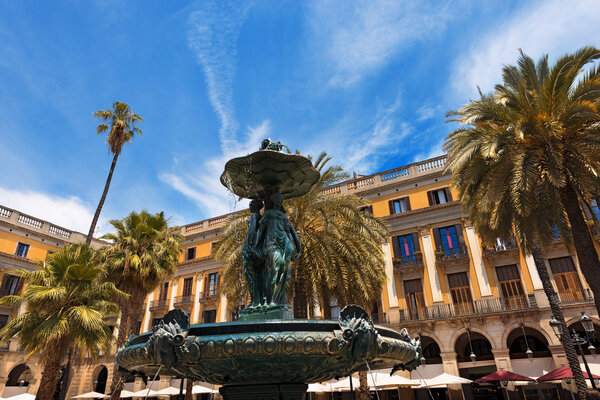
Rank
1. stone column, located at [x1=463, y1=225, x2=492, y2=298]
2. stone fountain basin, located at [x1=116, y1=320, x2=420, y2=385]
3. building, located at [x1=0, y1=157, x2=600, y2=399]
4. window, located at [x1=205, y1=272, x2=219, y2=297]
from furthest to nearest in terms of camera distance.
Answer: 1. window, located at [x1=205, y1=272, x2=219, y2=297]
2. stone column, located at [x1=463, y1=225, x2=492, y2=298]
3. building, located at [x1=0, y1=157, x2=600, y2=399]
4. stone fountain basin, located at [x1=116, y1=320, x2=420, y2=385]

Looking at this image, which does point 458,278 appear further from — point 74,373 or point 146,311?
point 74,373

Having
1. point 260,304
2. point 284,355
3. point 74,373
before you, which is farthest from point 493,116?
point 74,373

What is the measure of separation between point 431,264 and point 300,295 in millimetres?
12451

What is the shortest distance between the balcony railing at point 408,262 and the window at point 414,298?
0.97 meters

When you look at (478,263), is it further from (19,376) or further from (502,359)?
(19,376)

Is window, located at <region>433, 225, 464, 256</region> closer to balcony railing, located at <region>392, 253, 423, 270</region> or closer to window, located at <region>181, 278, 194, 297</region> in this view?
balcony railing, located at <region>392, 253, 423, 270</region>

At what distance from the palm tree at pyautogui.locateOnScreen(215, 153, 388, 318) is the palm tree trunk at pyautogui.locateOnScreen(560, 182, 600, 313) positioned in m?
7.20

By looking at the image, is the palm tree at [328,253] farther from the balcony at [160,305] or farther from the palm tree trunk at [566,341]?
the balcony at [160,305]

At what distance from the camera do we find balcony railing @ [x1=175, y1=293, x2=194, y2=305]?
1270 inches

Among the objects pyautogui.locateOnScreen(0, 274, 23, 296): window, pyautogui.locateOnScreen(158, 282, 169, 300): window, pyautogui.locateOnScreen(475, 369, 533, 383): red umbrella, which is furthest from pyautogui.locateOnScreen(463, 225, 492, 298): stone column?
pyautogui.locateOnScreen(0, 274, 23, 296): window

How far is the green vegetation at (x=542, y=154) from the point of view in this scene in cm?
1134

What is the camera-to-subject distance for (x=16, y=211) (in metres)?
30.4

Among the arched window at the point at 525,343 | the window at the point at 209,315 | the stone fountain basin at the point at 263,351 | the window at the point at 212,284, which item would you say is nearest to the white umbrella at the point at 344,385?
the arched window at the point at 525,343

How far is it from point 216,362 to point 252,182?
3.14 m
